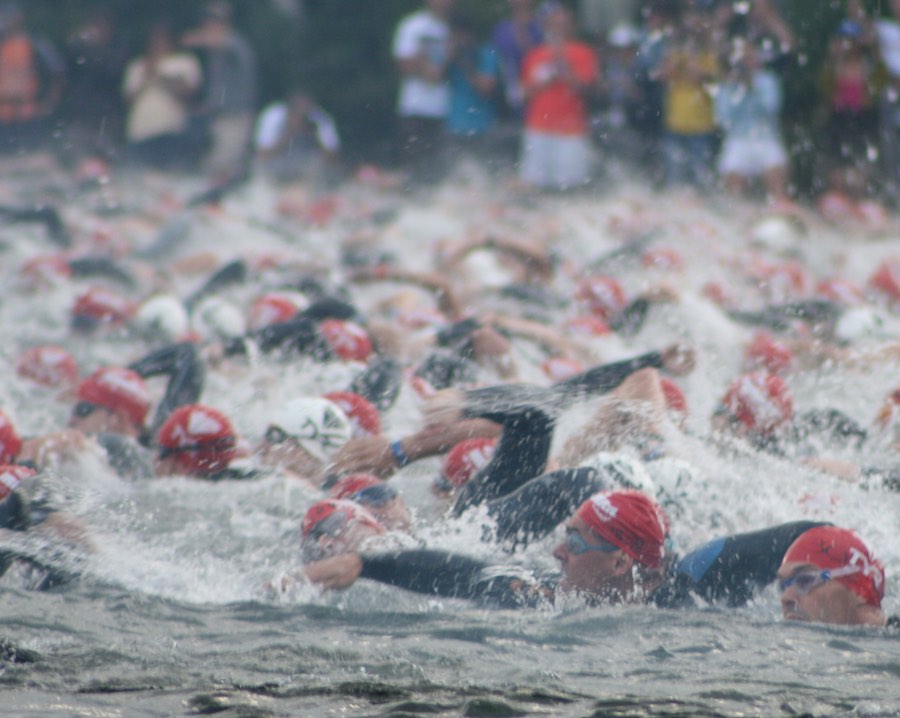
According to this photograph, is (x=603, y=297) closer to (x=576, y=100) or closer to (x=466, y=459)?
(x=576, y=100)

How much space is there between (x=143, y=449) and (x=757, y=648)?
330 centimetres

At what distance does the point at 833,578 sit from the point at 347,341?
13.3 feet

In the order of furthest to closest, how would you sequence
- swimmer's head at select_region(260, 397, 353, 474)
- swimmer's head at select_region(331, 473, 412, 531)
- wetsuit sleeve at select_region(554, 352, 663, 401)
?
swimmer's head at select_region(260, 397, 353, 474) → wetsuit sleeve at select_region(554, 352, 663, 401) → swimmer's head at select_region(331, 473, 412, 531)

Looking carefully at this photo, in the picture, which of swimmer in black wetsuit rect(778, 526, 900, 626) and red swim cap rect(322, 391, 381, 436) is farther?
red swim cap rect(322, 391, 381, 436)

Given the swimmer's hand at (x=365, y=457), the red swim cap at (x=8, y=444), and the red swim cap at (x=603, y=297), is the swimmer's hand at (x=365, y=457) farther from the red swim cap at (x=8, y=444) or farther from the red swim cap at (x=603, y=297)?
the red swim cap at (x=603, y=297)

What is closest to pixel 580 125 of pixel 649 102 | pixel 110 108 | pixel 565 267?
pixel 649 102

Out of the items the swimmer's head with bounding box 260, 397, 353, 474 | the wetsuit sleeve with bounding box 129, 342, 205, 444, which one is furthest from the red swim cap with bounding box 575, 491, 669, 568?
the wetsuit sleeve with bounding box 129, 342, 205, 444

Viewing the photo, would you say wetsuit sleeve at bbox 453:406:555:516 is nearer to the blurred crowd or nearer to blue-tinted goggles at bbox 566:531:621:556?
blue-tinted goggles at bbox 566:531:621:556

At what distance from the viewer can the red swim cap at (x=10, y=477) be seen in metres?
5.63

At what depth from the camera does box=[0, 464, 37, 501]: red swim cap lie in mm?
5633

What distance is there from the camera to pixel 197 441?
21.1ft

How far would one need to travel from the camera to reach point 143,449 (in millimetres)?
6879

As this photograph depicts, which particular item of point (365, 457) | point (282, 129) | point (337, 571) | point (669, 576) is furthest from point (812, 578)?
point (282, 129)

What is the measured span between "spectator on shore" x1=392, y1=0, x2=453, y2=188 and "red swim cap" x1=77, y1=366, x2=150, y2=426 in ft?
25.6
